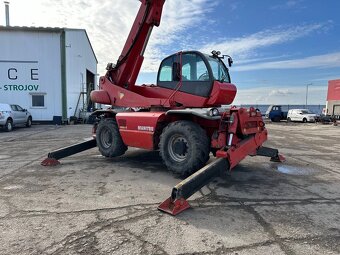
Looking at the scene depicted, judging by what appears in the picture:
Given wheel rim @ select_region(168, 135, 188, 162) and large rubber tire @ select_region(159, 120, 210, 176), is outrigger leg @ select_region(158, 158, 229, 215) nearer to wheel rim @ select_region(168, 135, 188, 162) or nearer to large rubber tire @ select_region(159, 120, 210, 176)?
large rubber tire @ select_region(159, 120, 210, 176)

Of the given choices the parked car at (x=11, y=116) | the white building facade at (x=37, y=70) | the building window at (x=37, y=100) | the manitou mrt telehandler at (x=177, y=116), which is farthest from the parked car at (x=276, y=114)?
the manitou mrt telehandler at (x=177, y=116)

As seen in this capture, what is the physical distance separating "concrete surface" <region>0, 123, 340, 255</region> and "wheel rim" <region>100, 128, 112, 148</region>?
119 cm

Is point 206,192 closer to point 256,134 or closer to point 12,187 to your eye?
point 256,134

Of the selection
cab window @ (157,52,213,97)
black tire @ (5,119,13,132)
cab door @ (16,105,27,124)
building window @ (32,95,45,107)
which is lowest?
black tire @ (5,119,13,132)

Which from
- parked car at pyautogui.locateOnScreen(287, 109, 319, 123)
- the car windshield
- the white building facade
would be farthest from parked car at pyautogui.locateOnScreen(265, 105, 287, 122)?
the car windshield

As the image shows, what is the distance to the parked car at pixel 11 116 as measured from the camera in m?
16.4

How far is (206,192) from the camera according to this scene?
5.12 meters

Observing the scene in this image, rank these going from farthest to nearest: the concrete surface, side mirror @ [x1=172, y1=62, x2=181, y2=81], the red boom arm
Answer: the red boom arm, side mirror @ [x1=172, y1=62, x2=181, y2=81], the concrete surface

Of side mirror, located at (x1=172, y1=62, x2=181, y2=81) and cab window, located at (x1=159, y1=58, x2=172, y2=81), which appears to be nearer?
side mirror, located at (x1=172, y1=62, x2=181, y2=81)

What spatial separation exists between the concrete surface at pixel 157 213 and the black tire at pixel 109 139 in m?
0.86

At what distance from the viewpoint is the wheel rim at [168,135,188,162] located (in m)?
5.85

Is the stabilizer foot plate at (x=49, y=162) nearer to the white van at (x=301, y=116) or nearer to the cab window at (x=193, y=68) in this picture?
the cab window at (x=193, y=68)

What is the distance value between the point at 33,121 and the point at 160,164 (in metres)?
17.6

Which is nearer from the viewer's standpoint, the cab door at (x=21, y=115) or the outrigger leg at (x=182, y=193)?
the outrigger leg at (x=182, y=193)
